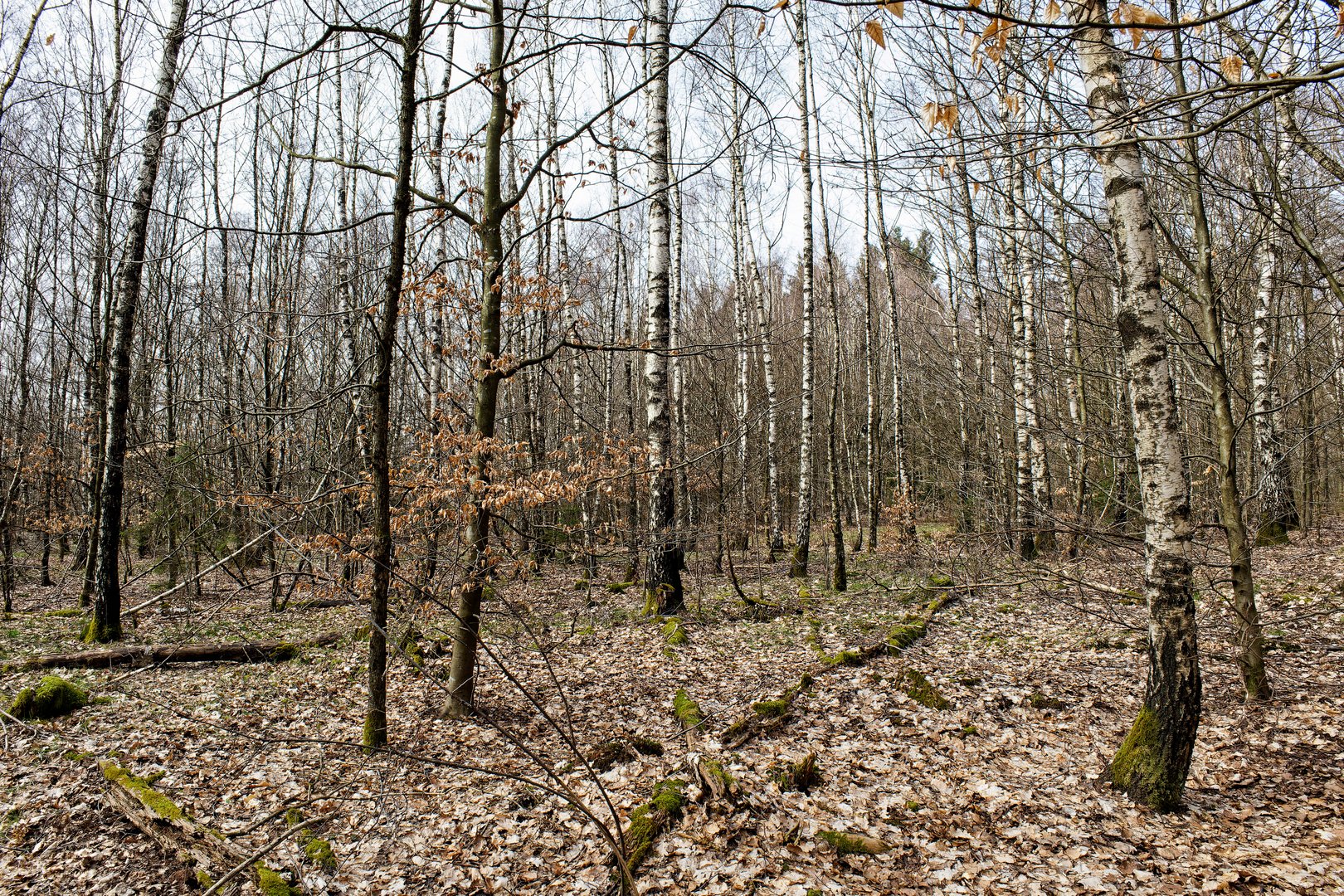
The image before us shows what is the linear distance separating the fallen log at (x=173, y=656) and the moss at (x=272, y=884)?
128 inches

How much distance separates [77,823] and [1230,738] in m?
7.22

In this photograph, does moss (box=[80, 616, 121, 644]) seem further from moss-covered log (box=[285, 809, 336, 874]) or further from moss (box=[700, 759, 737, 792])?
moss (box=[700, 759, 737, 792])

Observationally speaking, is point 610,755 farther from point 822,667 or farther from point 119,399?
point 119,399

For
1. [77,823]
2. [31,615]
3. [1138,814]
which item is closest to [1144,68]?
[1138,814]

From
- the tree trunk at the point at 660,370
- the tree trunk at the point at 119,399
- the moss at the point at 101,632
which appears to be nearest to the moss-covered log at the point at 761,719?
the tree trunk at the point at 660,370

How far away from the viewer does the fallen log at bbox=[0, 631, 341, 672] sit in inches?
255

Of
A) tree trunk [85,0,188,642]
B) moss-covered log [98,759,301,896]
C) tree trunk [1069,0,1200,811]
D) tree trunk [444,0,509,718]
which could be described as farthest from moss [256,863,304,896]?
tree trunk [85,0,188,642]

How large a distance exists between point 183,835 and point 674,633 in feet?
15.6

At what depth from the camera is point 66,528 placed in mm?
14742

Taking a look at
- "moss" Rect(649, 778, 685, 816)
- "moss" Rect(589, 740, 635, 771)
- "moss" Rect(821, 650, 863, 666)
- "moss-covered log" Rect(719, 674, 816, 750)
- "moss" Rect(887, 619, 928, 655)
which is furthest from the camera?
"moss" Rect(887, 619, 928, 655)

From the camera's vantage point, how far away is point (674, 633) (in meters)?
7.46

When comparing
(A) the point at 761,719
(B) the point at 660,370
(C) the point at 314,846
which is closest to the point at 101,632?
(C) the point at 314,846

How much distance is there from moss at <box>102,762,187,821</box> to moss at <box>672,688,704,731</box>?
3.23m

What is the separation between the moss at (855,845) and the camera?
11.4ft
